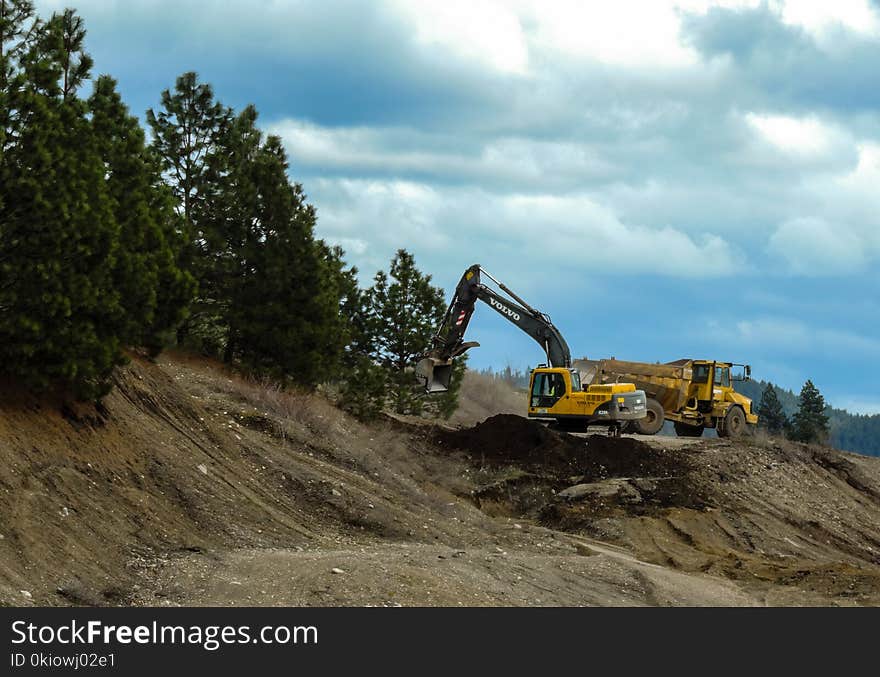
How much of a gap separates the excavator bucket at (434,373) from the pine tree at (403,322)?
42.7 feet

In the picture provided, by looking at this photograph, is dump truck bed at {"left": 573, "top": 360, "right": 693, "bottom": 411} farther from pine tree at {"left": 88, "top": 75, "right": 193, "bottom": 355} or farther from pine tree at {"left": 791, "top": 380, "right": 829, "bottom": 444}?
pine tree at {"left": 791, "top": 380, "right": 829, "bottom": 444}

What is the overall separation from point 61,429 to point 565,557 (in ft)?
28.9

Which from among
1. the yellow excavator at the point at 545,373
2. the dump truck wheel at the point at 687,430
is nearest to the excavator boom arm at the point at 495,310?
the yellow excavator at the point at 545,373

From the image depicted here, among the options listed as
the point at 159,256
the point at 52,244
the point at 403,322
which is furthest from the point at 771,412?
the point at 52,244

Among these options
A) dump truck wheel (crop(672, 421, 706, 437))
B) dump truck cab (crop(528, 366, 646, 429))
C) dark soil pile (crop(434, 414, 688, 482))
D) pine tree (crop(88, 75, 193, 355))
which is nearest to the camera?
pine tree (crop(88, 75, 193, 355))

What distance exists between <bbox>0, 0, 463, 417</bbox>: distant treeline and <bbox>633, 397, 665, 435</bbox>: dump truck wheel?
31.1 ft

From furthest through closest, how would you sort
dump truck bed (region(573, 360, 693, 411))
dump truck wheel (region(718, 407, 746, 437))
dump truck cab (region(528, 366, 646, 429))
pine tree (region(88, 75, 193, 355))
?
dump truck wheel (region(718, 407, 746, 437)) → dump truck bed (region(573, 360, 693, 411)) → dump truck cab (region(528, 366, 646, 429)) → pine tree (region(88, 75, 193, 355))

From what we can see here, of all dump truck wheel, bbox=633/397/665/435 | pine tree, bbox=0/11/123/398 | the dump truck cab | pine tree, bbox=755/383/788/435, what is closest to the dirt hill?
pine tree, bbox=0/11/123/398

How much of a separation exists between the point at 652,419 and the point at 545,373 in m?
5.82

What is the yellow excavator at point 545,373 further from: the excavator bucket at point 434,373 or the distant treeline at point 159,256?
the distant treeline at point 159,256

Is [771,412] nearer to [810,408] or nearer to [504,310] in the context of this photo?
[810,408]

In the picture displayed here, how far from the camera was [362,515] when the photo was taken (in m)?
20.6

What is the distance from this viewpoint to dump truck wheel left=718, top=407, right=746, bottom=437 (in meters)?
41.8

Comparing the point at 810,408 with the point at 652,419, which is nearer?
the point at 652,419
